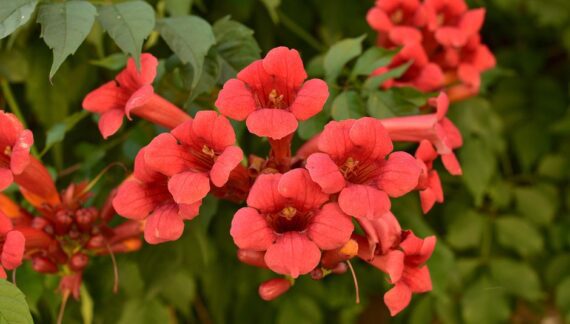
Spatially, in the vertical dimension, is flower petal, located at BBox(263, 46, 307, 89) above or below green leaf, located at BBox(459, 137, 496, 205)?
above

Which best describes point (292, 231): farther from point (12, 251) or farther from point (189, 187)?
point (12, 251)

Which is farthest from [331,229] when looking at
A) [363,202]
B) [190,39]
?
[190,39]

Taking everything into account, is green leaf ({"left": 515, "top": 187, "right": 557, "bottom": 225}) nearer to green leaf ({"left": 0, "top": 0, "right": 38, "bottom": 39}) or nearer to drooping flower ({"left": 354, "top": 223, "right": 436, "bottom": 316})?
drooping flower ({"left": 354, "top": 223, "right": 436, "bottom": 316})

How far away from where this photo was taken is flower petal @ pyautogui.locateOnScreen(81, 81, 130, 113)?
6.43ft

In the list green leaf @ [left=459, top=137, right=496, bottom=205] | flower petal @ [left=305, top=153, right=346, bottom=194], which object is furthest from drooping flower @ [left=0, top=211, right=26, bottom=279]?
green leaf @ [left=459, top=137, right=496, bottom=205]

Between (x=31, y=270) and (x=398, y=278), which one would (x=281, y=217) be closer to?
(x=398, y=278)

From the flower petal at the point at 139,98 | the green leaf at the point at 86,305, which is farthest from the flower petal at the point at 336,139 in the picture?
the green leaf at the point at 86,305

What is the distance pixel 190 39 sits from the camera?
Answer: 196cm

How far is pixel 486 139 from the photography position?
2.76 m

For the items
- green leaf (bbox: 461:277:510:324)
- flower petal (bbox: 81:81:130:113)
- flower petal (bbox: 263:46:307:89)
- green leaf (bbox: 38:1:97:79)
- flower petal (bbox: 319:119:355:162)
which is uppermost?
green leaf (bbox: 38:1:97:79)

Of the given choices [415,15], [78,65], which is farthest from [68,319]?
[415,15]

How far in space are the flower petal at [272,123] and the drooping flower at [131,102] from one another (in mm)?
323

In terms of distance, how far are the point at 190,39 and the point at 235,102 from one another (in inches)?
14.6

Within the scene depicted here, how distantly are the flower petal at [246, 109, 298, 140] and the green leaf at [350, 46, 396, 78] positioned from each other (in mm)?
571
